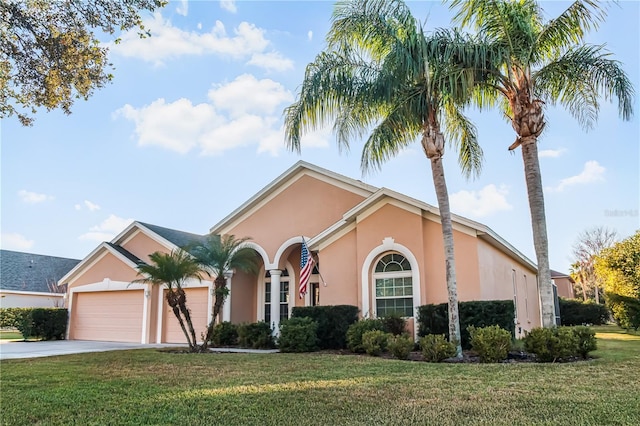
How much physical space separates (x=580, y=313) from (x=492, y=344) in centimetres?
2464

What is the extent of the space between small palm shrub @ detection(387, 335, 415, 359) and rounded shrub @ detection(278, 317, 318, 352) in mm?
3210

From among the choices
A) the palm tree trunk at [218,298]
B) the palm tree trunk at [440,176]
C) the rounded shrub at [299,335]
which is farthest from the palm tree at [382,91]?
the palm tree trunk at [218,298]

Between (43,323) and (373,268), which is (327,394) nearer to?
(373,268)

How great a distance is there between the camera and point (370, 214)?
15.9 meters

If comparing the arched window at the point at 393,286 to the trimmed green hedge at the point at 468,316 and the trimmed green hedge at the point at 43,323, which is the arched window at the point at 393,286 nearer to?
the trimmed green hedge at the point at 468,316

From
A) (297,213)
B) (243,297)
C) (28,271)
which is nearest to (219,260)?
(243,297)

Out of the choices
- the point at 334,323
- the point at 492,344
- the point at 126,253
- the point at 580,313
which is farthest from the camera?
the point at 580,313

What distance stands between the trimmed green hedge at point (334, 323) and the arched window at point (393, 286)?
3.45ft

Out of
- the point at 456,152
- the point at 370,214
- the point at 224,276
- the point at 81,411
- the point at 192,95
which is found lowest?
the point at 81,411

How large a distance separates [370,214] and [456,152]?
3592 mm

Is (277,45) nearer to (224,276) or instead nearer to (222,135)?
(222,135)

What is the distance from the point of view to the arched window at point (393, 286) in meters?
15.2

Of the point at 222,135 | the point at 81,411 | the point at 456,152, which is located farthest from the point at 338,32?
the point at 81,411

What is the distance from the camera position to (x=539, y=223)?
11891 millimetres
